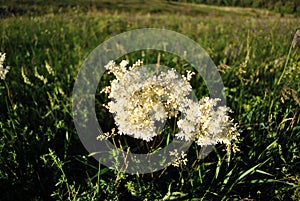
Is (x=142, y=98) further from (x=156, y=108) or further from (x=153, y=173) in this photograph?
(x=153, y=173)

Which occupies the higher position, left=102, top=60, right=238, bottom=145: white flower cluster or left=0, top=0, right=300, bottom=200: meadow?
left=102, top=60, right=238, bottom=145: white flower cluster

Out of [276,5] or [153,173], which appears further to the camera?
[276,5]

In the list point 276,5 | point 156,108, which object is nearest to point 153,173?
point 156,108

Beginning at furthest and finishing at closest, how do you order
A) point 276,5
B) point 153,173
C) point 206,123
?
point 276,5, point 153,173, point 206,123

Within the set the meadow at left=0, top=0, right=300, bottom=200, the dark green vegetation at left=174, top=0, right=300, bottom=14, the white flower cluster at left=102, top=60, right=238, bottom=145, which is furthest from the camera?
the dark green vegetation at left=174, top=0, right=300, bottom=14

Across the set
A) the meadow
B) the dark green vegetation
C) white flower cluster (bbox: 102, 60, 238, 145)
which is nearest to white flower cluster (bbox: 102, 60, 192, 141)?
white flower cluster (bbox: 102, 60, 238, 145)

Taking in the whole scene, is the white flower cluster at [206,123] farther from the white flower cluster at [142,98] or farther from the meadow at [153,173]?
the meadow at [153,173]

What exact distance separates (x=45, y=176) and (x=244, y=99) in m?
2.68

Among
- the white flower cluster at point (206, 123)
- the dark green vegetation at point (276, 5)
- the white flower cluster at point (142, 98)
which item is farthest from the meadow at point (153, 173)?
the dark green vegetation at point (276, 5)

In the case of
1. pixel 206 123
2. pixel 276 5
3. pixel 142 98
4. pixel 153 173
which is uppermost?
pixel 276 5

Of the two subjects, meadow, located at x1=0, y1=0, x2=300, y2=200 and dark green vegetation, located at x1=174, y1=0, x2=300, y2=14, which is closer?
meadow, located at x1=0, y1=0, x2=300, y2=200

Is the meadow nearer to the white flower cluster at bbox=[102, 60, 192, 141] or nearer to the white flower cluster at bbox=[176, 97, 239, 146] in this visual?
the white flower cluster at bbox=[176, 97, 239, 146]

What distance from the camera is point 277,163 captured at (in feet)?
9.70

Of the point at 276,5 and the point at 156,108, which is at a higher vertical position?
the point at 276,5
